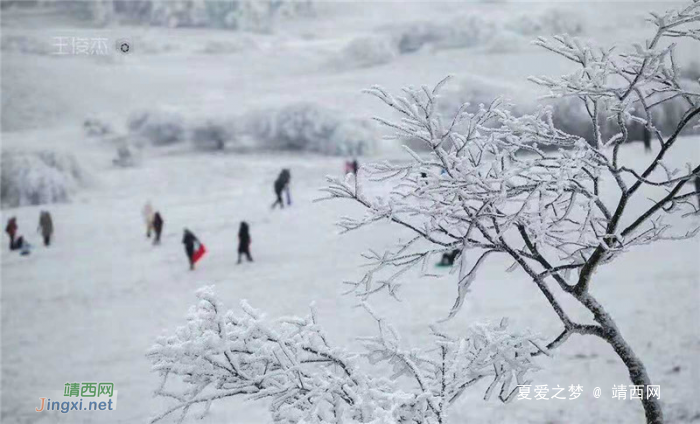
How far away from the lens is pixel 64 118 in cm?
1509

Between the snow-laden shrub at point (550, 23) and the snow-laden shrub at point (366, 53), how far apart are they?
10.5ft

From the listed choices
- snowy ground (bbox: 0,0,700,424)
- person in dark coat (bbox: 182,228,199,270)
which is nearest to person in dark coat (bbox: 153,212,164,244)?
snowy ground (bbox: 0,0,700,424)

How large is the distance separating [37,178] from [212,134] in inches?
172

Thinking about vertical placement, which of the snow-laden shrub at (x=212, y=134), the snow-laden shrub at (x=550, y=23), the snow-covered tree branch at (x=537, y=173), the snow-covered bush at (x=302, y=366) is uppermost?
the snow-laden shrub at (x=550, y=23)

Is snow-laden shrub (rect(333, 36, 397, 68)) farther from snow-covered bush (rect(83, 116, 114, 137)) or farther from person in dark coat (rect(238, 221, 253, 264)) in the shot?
person in dark coat (rect(238, 221, 253, 264))

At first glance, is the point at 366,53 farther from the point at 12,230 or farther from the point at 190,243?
the point at 12,230

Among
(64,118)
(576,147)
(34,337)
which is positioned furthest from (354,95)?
(576,147)

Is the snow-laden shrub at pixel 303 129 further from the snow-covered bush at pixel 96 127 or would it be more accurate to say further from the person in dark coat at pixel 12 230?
the person in dark coat at pixel 12 230

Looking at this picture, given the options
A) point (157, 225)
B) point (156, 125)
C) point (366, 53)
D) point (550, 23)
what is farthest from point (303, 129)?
point (550, 23)

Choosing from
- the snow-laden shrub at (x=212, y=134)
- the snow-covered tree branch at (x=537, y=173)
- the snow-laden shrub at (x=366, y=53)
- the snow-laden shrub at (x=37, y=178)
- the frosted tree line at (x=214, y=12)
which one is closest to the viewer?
the snow-covered tree branch at (x=537, y=173)

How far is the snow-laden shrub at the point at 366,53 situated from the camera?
15.6m

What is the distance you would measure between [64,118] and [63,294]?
7295 millimetres

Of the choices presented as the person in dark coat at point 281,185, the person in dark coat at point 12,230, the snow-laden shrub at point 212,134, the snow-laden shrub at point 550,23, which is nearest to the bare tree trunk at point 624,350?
the person in dark coat at point 281,185

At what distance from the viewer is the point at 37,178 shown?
13461mm
